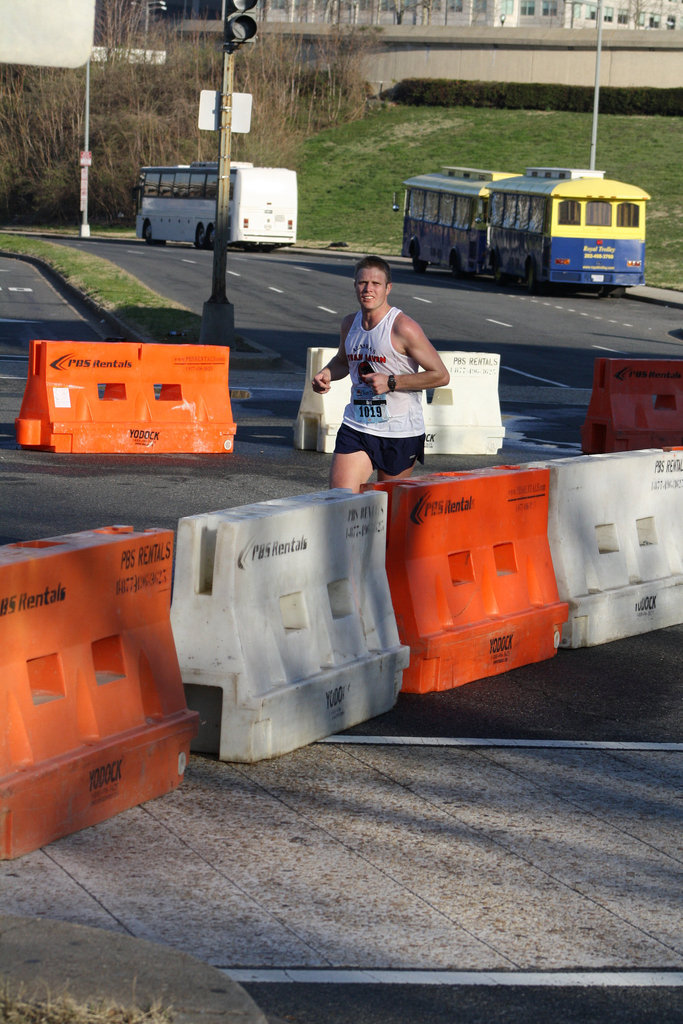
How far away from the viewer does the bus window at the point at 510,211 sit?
154 ft

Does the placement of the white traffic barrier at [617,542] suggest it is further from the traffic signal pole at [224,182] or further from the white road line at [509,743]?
the traffic signal pole at [224,182]

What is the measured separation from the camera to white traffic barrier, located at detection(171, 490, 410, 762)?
20.6ft

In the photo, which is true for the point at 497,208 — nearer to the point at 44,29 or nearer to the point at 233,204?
the point at 233,204

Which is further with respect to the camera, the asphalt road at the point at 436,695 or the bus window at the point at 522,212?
the bus window at the point at 522,212

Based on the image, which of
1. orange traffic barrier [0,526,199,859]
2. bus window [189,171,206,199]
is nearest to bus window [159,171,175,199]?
bus window [189,171,206,199]

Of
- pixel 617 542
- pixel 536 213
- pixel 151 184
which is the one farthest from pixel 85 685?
pixel 151 184

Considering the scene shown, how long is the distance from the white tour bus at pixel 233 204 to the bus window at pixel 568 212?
2116 cm

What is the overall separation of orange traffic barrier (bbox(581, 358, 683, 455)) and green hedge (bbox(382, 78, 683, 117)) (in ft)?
266

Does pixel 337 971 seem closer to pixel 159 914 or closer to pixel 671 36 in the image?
pixel 159 914

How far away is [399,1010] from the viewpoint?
165 inches

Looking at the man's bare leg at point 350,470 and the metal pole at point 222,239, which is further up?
the metal pole at point 222,239

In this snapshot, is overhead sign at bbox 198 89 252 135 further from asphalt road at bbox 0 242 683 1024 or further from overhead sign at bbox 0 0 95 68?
overhead sign at bbox 0 0 95 68

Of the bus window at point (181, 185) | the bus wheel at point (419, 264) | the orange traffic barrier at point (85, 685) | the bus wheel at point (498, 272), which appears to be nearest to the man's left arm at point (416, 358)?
the orange traffic barrier at point (85, 685)

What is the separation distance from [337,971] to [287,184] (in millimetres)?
60954
